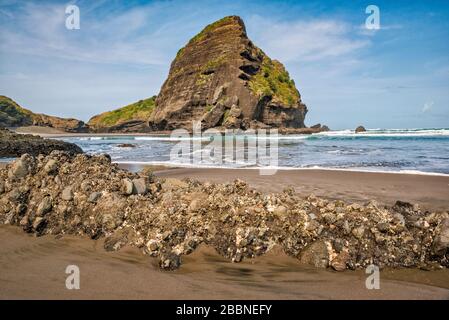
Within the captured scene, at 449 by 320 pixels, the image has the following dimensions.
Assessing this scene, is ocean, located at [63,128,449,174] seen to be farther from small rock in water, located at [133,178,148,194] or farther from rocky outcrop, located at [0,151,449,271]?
small rock in water, located at [133,178,148,194]

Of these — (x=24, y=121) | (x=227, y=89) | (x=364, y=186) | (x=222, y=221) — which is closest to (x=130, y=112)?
(x=24, y=121)

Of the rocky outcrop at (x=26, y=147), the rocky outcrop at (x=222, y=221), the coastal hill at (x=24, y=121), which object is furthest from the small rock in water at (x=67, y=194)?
the coastal hill at (x=24, y=121)

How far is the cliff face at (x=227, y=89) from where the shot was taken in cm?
7225

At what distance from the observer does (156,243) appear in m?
3.32

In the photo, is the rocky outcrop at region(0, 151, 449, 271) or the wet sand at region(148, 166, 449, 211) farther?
the wet sand at region(148, 166, 449, 211)

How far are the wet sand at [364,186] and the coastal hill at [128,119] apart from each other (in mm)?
95328

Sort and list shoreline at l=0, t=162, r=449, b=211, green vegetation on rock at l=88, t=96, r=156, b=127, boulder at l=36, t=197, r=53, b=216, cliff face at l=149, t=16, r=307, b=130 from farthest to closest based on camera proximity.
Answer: green vegetation on rock at l=88, t=96, r=156, b=127 < cliff face at l=149, t=16, r=307, b=130 < shoreline at l=0, t=162, r=449, b=211 < boulder at l=36, t=197, r=53, b=216

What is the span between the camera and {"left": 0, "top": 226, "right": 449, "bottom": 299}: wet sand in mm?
2330

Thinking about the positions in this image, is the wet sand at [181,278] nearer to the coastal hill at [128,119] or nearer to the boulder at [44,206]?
the boulder at [44,206]

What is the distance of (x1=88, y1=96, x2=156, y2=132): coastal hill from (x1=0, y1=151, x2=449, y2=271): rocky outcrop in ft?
325

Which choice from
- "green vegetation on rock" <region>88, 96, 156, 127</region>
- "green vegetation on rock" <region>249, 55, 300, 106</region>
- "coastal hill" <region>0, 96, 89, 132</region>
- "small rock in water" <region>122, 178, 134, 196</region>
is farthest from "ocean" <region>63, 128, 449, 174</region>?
"green vegetation on rock" <region>88, 96, 156, 127</region>
